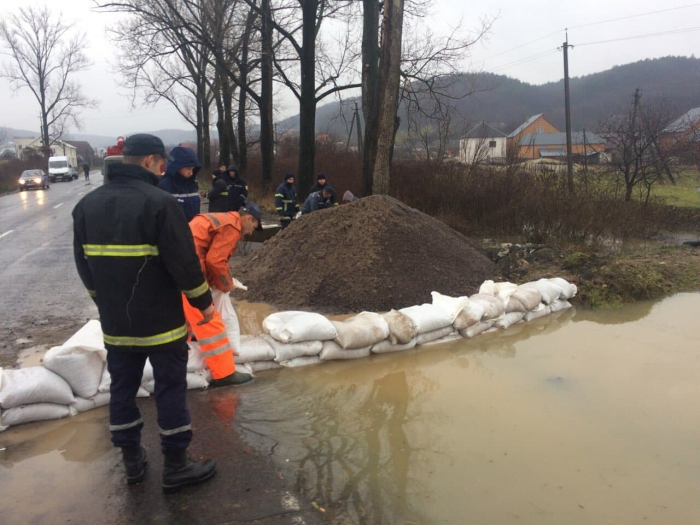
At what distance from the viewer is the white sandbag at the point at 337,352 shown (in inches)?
180

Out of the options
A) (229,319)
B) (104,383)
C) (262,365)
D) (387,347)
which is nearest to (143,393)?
(104,383)

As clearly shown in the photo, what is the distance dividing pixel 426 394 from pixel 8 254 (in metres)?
8.52

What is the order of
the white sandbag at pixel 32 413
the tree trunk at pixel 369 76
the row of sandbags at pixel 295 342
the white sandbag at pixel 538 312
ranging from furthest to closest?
the tree trunk at pixel 369 76 < the white sandbag at pixel 538 312 < the row of sandbags at pixel 295 342 < the white sandbag at pixel 32 413

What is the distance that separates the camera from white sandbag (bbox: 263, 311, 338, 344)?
4.46 m

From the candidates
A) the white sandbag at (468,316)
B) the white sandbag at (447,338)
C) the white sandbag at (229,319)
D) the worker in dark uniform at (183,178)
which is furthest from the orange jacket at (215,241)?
the white sandbag at (468,316)

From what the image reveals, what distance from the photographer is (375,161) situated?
9992 millimetres

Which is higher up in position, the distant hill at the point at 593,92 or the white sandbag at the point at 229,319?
the distant hill at the point at 593,92

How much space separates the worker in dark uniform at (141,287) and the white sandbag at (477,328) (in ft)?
10.2

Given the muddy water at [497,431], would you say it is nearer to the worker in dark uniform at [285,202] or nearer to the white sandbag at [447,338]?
the white sandbag at [447,338]

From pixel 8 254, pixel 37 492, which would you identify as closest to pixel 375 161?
pixel 8 254

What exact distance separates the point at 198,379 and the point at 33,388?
103 centimetres

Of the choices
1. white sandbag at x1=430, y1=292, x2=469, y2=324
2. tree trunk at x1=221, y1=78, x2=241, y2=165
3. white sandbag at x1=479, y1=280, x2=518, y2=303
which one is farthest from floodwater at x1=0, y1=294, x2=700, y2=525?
tree trunk at x1=221, y1=78, x2=241, y2=165

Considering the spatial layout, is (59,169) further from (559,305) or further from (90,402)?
(90,402)

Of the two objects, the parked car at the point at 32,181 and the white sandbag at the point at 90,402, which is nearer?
the white sandbag at the point at 90,402
